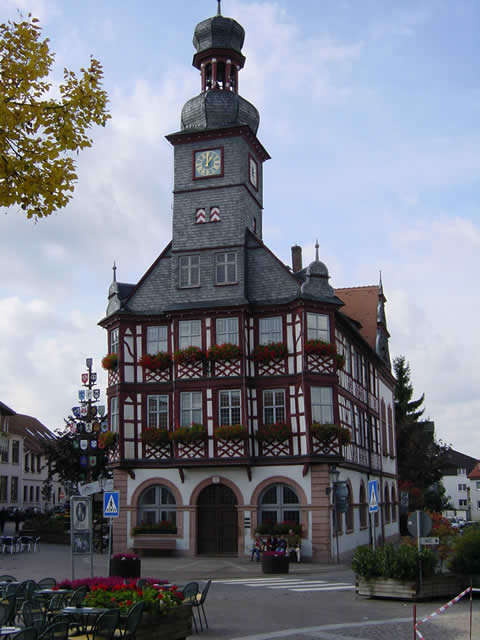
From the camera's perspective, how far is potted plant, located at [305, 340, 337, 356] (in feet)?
112

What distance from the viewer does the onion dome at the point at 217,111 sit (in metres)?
38.8

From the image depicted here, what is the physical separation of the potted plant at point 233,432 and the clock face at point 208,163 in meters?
11.7

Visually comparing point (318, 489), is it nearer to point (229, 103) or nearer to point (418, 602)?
point (418, 602)

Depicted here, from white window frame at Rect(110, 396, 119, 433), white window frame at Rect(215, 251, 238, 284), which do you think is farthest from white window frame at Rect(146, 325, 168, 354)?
white window frame at Rect(215, 251, 238, 284)

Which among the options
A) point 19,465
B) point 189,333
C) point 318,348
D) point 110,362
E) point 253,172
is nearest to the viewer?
point 318,348

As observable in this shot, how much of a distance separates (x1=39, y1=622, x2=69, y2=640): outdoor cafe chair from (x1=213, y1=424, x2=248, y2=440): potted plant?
879 inches

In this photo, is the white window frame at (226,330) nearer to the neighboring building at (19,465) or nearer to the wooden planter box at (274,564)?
the wooden planter box at (274,564)

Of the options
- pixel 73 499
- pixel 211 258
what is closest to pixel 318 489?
pixel 211 258

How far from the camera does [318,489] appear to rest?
109ft

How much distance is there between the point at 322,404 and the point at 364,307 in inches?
807

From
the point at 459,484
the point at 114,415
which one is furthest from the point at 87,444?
the point at 459,484

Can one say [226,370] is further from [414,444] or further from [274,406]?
[414,444]

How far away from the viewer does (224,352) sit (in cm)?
3472

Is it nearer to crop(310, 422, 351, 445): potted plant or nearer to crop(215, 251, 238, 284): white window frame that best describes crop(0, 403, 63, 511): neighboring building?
crop(215, 251, 238, 284): white window frame
